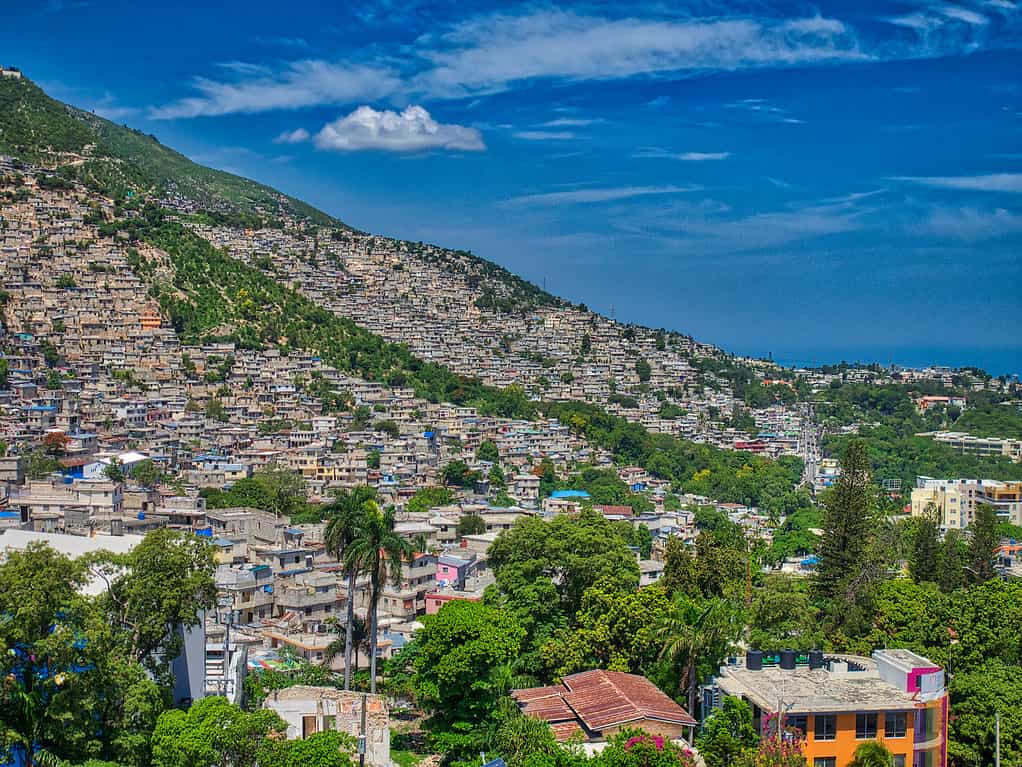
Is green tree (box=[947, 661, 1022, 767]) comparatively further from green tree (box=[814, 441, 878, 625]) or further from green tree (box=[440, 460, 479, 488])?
green tree (box=[440, 460, 479, 488])

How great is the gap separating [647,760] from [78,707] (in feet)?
27.1

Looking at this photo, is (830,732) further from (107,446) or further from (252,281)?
(252,281)

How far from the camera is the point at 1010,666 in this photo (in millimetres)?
21469

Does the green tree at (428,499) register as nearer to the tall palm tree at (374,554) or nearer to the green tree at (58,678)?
the tall palm tree at (374,554)

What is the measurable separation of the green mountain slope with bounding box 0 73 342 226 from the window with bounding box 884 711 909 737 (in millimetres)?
93664

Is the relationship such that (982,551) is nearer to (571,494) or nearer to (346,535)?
(346,535)

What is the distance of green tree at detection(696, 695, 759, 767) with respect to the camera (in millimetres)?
17375

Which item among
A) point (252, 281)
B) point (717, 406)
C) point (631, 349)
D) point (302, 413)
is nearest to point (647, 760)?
point (302, 413)

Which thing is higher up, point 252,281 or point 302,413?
point 252,281

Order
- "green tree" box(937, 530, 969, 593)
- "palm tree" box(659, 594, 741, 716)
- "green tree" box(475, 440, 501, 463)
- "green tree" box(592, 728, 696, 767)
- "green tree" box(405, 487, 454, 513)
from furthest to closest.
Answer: "green tree" box(475, 440, 501, 463) → "green tree" box(405, 487, 454, 513) → "green tree" box(937, 530, 969, 593) → "palm tree" box(659, 594, 741, 716) → "green tree" box(592, 728, 696, 767)

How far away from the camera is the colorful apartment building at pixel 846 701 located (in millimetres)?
17625

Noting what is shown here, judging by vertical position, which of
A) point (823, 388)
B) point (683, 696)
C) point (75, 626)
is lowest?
point (683, 696)

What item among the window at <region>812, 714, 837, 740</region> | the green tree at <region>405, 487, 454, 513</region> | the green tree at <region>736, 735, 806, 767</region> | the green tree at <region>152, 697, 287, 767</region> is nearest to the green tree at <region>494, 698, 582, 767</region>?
the green tree at <region>736, 735, 806, 767</region>

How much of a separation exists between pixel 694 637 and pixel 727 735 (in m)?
3.05
